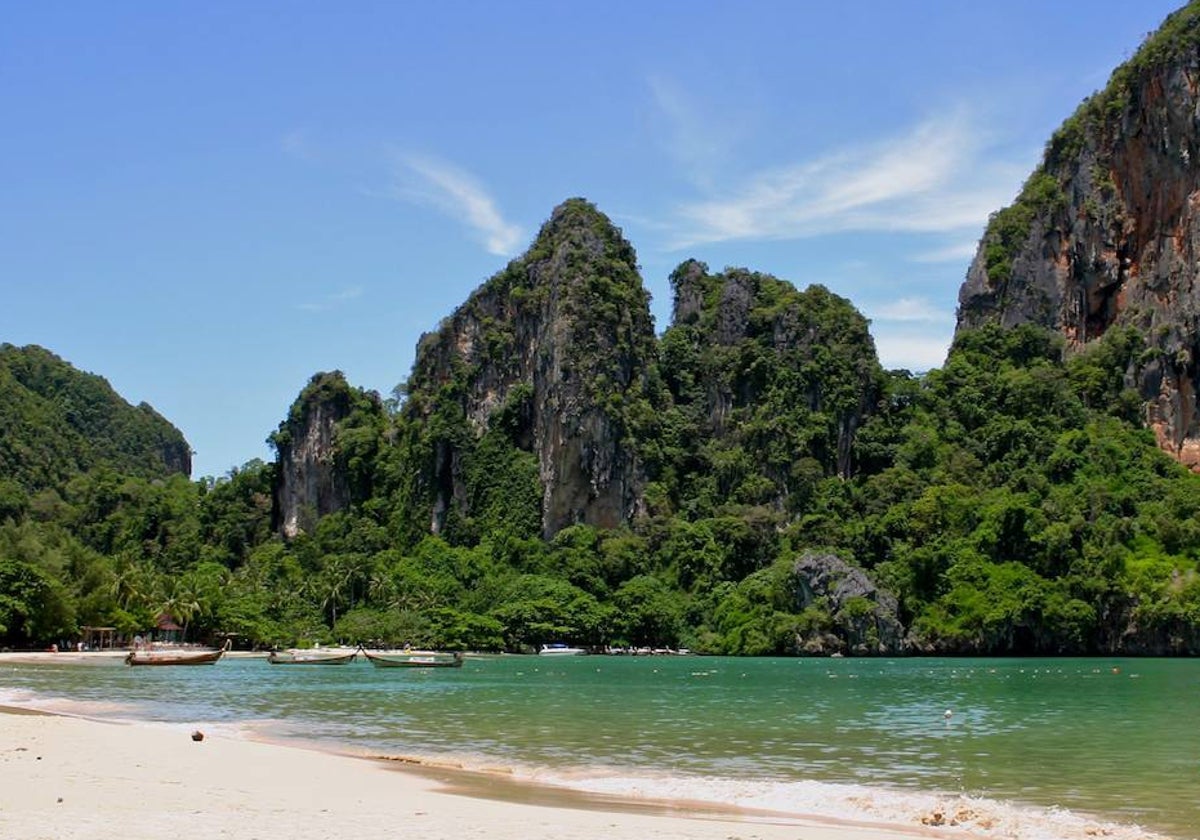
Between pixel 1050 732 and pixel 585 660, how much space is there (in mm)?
48472

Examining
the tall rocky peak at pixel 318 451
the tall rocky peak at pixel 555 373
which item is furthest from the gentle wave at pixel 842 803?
the tall rocky peak at pixel 318 451

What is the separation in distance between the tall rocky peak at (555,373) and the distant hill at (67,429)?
40451 millimetres

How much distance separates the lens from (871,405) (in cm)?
10544

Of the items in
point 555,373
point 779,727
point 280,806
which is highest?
point 555,373

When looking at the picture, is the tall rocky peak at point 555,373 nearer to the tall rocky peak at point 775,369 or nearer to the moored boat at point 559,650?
the tall rocky peak at point 775,369

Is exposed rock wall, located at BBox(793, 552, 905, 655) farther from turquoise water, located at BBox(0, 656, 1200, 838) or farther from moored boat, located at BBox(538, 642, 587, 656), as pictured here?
turquoise water, located at BBox(0, 656, 1200, 838)

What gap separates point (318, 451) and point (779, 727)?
96.8 meters

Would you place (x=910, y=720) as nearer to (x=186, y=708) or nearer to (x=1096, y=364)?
(x=186, y=708)

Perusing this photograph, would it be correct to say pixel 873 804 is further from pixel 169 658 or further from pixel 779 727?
pixel 169 658

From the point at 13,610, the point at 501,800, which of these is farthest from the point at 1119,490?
the point at 501,800

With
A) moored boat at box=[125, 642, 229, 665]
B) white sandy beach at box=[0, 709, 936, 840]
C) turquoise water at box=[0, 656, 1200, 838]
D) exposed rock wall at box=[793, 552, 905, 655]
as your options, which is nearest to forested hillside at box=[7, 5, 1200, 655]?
exposed rock wall at box=[793, 552, 905, 655]

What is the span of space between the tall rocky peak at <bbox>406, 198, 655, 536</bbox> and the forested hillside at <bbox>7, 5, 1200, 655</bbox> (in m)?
0.27

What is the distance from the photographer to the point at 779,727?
27.7 m

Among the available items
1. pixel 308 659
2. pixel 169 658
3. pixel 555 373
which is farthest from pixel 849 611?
pixel 169 658
